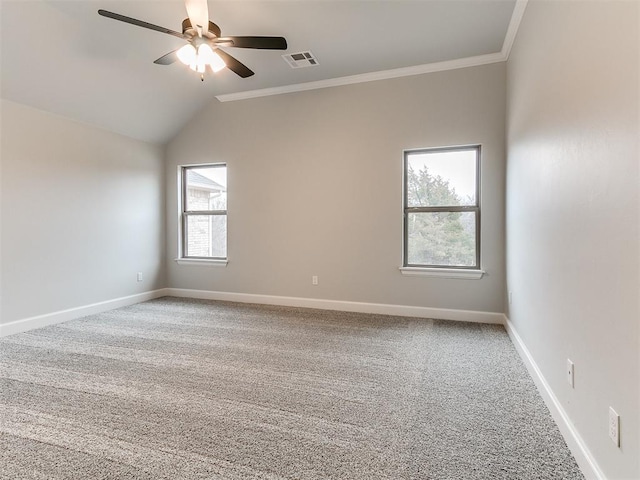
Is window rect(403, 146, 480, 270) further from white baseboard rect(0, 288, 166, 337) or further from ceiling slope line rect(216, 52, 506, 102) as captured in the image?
white baseboard rect(0, 288, 166, 337)

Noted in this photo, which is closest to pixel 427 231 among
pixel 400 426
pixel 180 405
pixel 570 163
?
pixel 570 163

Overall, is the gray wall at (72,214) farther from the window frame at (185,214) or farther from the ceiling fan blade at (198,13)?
the ceiling fan blade at (198,13)

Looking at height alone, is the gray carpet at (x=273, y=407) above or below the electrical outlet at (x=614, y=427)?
below

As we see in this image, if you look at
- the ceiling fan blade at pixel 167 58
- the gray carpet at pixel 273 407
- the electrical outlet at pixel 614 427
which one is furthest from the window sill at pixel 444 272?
the ceiling fan blade at pixel 167 58

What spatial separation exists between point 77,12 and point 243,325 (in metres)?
3.37

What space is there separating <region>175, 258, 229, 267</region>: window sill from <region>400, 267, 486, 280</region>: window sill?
106 inches

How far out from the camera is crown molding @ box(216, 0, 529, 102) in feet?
10.3

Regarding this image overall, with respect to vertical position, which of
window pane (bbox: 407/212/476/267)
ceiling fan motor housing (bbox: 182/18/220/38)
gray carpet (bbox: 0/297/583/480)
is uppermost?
ceiling fan motor housing (bbox: 182/18/220/38)

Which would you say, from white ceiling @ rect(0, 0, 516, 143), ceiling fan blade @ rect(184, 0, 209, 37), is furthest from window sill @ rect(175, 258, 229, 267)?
ceiling fan blade @ rect(184, 0, 209, 37)

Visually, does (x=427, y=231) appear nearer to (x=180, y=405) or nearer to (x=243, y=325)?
(x=243, y=325)

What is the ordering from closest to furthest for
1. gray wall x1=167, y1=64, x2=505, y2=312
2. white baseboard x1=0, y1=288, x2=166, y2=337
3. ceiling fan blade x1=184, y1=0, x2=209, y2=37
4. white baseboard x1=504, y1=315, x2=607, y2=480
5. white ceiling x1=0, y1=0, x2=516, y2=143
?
white baseboard x1=504, y1=315, x2=607, y2=480 < ceiling fan blade x1=184, y1=0, x2=209, y2=37 < white ceiling x1=0, y1=0, x2=516, y2=143 < white baseboard x1=0, y1=288, x2=166, y2=337 < gray wall x1=167, y1=64, x2=505, y2=312

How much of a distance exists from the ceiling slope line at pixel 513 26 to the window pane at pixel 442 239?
5.80 feet

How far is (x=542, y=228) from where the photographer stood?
224 centimetres

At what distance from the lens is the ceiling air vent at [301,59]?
3.71 metres
